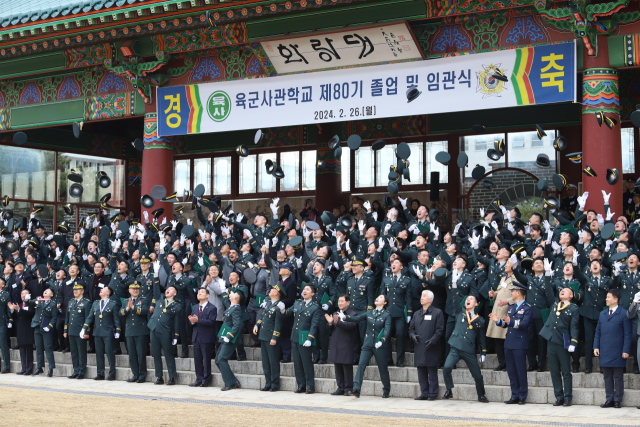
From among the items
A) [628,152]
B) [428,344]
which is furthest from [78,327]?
[628,152]

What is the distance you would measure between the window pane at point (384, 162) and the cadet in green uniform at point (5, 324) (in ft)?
25.0

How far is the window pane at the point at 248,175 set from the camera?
18422 millimetres

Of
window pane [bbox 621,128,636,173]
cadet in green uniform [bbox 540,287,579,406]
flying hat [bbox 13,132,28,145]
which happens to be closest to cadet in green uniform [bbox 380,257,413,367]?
cadet in green uniform [bbox 540,287,579,406]

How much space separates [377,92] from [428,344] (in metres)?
5.05

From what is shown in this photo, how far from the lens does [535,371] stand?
10.0 metres

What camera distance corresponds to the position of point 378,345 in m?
10.0

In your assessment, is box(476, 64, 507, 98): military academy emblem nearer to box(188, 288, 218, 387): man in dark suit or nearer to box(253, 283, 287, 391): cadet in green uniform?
box(253, 283, 287, 391): cadet in green uniform

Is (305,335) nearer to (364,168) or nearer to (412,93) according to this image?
(412,93)

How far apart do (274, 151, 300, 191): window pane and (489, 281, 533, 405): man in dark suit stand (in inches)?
346

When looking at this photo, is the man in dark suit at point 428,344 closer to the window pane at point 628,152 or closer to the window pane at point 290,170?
the window pane at point 628,152

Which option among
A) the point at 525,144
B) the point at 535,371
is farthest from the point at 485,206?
the point at 535,371

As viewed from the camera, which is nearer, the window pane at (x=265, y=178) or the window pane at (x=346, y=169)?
the window pane at (x=346, y=169)

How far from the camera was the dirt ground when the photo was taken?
8242 mm

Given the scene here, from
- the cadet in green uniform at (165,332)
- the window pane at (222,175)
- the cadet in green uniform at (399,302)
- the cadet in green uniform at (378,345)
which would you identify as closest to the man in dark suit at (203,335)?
the cadet in green uniform at (165,332)
